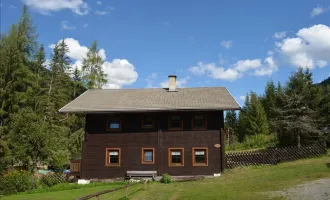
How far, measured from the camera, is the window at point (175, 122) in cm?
2541

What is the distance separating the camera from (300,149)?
1013 inches

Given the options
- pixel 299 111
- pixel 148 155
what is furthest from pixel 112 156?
pixel 299 111

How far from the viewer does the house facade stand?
2469 cm

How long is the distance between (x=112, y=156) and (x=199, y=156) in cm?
728

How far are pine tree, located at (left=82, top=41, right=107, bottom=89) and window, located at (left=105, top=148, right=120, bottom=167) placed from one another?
60.0ft

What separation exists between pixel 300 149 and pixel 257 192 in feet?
38.3

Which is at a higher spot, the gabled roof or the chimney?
the chimney

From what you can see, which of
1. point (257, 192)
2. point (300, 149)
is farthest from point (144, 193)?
point (300, 149)

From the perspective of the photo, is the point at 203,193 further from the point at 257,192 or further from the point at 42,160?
the point at 42,160

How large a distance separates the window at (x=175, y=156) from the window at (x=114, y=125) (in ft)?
15.9

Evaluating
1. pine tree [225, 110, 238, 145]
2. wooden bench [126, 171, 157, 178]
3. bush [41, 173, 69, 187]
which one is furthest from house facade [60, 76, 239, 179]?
pine tree [225, 110, 238, 145]

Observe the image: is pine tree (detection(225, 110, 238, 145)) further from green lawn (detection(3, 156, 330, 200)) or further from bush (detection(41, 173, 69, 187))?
bush (detection(41, 173, 69, 187))

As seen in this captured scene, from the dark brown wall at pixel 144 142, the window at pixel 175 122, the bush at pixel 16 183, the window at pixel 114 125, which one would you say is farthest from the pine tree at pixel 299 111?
the bush at pixel 16 183

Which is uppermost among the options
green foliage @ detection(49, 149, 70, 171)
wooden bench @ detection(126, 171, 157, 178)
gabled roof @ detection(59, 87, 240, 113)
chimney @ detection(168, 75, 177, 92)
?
chimney @ detection(168, 75, 177, 92)
